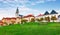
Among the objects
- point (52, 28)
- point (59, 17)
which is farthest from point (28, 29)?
point (59, 17)

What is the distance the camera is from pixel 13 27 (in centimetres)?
365

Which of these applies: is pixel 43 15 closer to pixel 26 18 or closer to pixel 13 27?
pixel 26 18

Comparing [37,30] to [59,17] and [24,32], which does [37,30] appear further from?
[59,17]

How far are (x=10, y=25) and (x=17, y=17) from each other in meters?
0.18

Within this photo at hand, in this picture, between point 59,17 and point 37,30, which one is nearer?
point 37,30

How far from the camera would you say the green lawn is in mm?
3449

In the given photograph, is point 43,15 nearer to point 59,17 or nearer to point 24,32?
point 59,17

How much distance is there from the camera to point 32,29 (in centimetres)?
356

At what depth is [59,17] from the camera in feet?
12.8

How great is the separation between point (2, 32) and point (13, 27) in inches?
8.0

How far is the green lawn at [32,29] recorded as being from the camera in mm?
3449

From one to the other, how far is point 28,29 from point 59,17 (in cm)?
58

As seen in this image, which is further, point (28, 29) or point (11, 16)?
point (11, 16)

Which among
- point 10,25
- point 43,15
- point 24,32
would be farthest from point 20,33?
point 43,15
